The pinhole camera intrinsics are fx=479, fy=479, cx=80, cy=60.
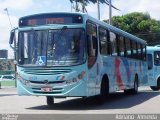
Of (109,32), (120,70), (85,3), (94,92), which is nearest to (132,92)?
(120,70)

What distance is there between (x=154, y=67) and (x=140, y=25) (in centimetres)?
3602

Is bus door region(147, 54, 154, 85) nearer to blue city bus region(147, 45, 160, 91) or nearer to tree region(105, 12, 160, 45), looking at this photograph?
blue city bus region(147, 45, 160, 91)

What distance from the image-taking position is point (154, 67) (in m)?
32.1

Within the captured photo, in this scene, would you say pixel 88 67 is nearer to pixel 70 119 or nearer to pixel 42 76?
pixel 42 76

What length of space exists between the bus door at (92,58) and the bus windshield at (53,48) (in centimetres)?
40

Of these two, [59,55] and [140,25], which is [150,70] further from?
[140,25]

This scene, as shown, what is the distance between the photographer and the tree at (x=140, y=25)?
65.8 meters

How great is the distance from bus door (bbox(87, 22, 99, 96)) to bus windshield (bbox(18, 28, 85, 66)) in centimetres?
40

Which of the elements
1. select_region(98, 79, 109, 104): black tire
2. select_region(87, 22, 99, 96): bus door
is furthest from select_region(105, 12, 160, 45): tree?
select_region(87, 22, 99, 96): bus door

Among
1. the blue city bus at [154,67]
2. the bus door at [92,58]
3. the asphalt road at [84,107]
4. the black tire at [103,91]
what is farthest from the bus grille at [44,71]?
the blue city bus at [154,67]

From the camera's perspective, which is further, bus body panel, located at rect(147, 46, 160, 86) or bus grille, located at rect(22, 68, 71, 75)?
bus body panel, located at rect(147, 46, 160, 86)

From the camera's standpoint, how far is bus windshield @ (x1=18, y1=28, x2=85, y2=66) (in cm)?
1648

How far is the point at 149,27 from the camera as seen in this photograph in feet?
222

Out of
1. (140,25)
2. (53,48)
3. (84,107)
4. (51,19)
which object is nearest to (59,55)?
(53,48)
